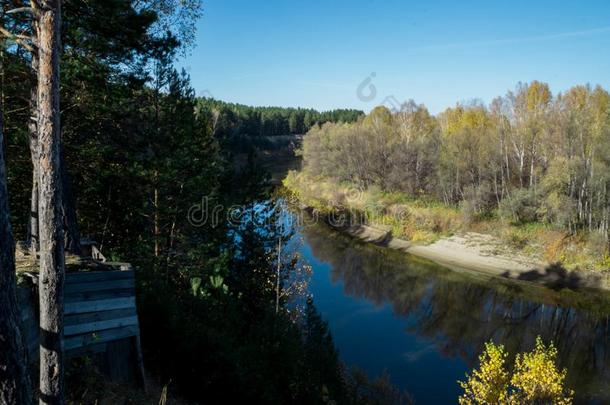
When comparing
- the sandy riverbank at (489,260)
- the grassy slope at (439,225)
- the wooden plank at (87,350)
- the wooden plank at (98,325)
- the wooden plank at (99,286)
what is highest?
the wooden plank at (99,286)

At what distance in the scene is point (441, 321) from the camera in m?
27.1

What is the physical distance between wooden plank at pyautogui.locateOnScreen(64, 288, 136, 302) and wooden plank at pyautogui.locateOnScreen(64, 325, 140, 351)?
638 mm

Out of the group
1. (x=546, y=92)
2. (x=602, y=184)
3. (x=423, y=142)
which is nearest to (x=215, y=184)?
(x=602, y=184)

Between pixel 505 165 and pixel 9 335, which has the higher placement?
pixel 505 165

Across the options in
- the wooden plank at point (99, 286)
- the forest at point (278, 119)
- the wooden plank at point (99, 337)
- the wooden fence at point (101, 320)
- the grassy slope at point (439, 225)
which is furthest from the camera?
the forest at point (278, 119)

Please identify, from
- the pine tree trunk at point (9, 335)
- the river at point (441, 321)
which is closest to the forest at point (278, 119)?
the river at point (441, 321)

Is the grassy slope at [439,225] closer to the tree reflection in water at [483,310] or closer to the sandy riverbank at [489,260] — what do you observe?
the sandy riverbank at [489,260]

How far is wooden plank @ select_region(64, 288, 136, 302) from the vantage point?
25.3 ft

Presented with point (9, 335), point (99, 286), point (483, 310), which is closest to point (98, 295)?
point (99, 286)

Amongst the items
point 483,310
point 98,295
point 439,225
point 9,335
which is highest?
point 9,335

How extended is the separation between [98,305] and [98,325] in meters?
0.37

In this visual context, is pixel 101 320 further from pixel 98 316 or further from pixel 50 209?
pixel 50 209

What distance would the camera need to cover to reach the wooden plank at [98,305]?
25.0ft

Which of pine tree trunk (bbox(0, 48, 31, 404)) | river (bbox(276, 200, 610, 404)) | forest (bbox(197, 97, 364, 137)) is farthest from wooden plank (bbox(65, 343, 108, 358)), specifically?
forest (bbox(197, 97, 364, 137))
